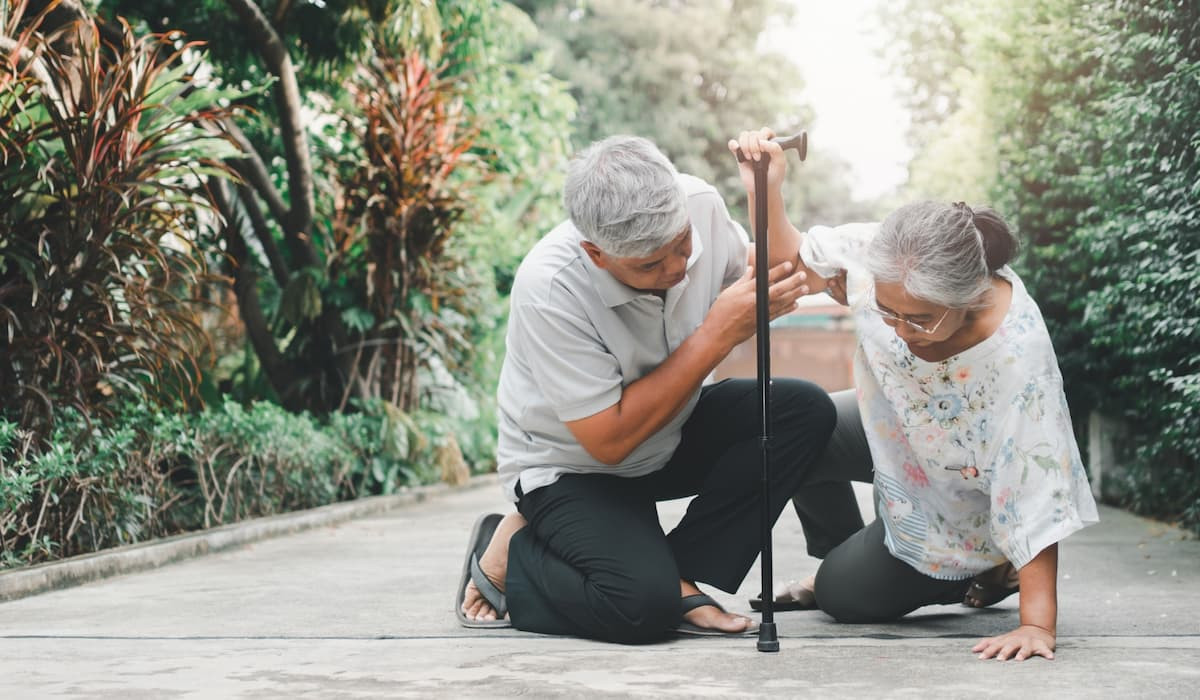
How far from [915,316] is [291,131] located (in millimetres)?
5623

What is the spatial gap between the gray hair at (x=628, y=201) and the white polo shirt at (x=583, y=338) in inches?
8.7

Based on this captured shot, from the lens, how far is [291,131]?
25.6ft

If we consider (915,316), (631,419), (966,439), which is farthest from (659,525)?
(915,316)

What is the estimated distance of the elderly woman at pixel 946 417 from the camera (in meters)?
2.92

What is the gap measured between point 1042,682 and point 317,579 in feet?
9.40

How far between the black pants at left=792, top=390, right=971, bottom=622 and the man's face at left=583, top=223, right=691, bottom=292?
30.0 inches

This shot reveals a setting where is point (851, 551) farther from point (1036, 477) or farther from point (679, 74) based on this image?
point (679, 74)

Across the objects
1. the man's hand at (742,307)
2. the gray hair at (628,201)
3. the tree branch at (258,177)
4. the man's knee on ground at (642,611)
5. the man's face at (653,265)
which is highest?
the tree branch at (258,177)

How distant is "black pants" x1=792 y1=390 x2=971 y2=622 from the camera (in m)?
3.42

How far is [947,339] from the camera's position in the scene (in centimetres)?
308

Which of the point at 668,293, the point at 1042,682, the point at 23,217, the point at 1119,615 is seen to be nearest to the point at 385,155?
the point at 23,217

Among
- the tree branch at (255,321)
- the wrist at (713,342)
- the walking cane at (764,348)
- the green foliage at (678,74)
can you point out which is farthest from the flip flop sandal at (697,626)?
the green foliage at (678,74)

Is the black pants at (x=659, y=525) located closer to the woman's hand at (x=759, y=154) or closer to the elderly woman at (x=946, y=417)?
the elderly woman at (x=946, y=417)

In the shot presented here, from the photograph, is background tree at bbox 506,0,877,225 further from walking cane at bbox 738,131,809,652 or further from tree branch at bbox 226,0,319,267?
walking cane at bbox 738,131,809,652
